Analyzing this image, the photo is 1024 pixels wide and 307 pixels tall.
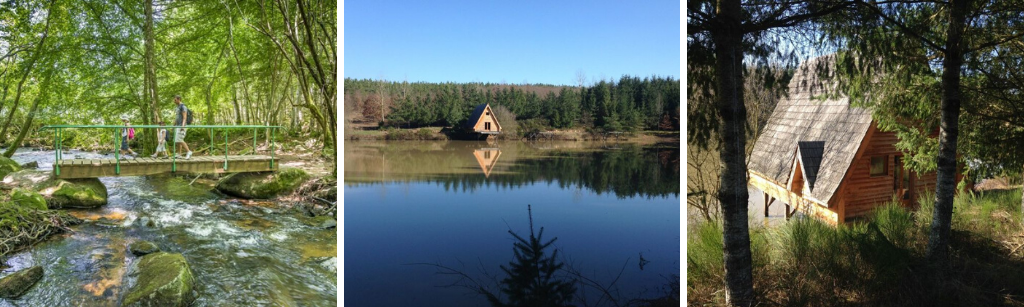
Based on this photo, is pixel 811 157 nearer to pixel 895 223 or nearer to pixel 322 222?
pixel 895 223

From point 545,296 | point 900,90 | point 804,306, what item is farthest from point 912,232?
point 545,296

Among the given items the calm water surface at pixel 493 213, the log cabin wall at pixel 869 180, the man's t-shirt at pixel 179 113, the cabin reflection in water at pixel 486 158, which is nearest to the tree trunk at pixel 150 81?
the man's t-shirt at pixel 179 113

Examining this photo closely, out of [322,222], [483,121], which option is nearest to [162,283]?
[322,222]

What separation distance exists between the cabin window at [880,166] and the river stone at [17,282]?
5.12m

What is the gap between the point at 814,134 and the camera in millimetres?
3451

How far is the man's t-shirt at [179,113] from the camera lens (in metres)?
3.53

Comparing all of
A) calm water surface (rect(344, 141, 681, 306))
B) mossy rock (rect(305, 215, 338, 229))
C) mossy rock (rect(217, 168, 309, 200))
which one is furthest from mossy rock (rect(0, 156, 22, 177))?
calm water surface (rect(344, 141, 681, 306))

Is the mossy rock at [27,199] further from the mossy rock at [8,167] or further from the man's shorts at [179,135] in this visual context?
the man's shorts at [179,135]

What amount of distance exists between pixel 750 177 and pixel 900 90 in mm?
1114

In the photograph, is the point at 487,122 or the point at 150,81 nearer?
the point at 150,81

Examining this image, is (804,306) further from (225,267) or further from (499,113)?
(499,113)

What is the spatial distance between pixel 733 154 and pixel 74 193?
4.12m

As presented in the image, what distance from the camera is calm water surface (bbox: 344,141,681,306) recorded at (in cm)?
488

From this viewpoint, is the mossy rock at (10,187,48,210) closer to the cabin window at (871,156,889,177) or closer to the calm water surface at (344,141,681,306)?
the calm water surface at (344,141,681,306)
